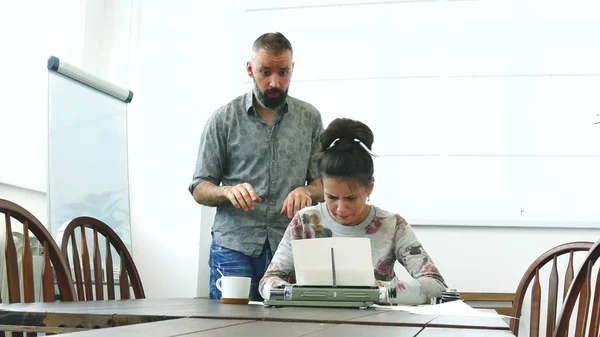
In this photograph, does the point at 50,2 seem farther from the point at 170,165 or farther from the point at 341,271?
the point at 341,271

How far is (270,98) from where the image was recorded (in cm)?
252

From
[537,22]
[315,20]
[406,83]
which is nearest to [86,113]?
[315,20]

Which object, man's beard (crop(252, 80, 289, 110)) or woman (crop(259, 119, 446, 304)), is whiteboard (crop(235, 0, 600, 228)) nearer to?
man's beard (crop(252, 80, 289, 110))

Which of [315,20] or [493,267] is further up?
[315,20]

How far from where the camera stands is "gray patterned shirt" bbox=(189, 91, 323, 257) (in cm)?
251

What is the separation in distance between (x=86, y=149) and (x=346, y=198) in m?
1.35

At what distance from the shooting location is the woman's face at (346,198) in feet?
7.27

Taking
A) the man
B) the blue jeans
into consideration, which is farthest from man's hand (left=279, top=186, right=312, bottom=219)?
the blue jeans

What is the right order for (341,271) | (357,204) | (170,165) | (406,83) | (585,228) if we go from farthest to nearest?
(170,165)
(406,83)
(585,228)
(357,204)
(341,271)

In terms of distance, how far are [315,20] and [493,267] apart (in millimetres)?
1308

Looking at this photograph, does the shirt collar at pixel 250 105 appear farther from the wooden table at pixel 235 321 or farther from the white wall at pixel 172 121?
the wooden table at pixel 235 321

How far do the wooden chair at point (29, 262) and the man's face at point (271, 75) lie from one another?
3.11 feet

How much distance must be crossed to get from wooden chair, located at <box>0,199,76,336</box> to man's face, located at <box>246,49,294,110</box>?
0.95m

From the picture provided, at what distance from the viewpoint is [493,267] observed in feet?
10.3
